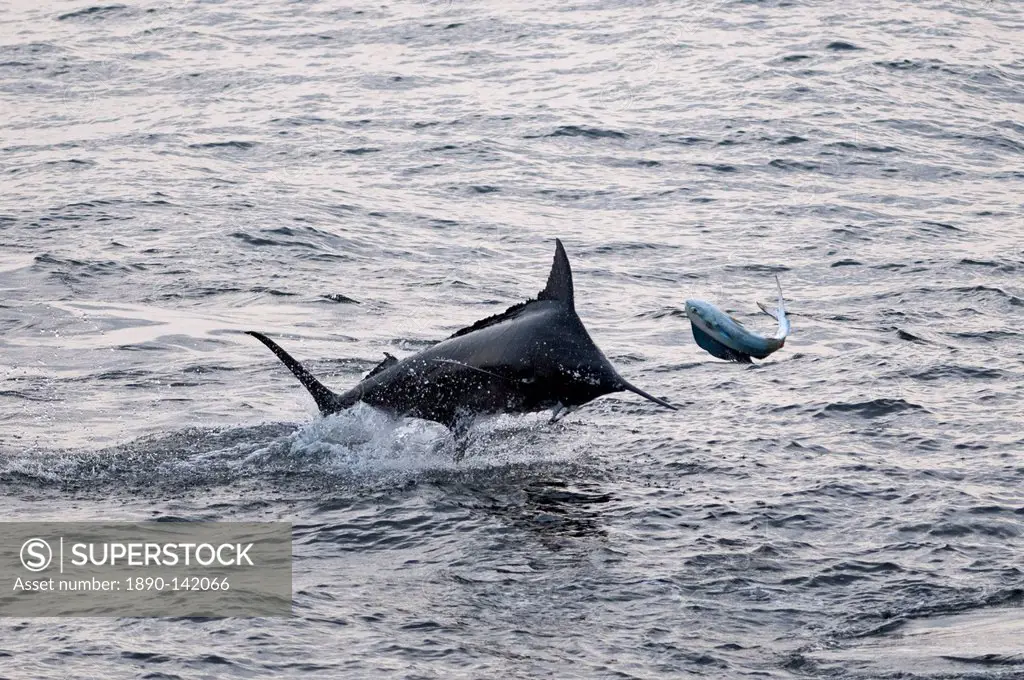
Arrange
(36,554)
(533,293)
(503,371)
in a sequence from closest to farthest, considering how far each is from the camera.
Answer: (36,554)
(503,371)
(533,293)

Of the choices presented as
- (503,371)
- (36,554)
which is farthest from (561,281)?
(36,554)

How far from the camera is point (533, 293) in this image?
59.8 ft

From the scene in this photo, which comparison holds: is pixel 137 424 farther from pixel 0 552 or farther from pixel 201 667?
pixel 201 667

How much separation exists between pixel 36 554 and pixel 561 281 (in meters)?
4.48

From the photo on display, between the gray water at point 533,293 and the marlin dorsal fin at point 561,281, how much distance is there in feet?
Result: 5.06

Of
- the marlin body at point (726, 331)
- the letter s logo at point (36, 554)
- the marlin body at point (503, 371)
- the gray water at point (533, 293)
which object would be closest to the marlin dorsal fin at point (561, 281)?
the marlin body at point (503, 371)

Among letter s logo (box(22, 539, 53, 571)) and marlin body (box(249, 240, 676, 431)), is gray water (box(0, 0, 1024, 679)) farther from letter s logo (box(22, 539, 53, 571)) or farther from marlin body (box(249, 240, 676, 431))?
letter s logo (box(22, 539, 53, 571))

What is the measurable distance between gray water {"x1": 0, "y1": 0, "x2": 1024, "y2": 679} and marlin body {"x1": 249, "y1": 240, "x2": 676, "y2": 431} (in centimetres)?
40

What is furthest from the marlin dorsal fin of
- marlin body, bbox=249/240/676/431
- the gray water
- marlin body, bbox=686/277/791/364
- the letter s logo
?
the letter s logo

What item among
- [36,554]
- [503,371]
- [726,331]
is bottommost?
[36,554]

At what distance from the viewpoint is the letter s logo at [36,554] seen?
32.6 feet

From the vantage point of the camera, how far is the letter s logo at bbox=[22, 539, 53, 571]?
391 inches

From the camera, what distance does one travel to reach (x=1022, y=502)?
11352 millimetres

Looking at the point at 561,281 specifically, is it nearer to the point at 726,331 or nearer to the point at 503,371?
the point at 503,371
